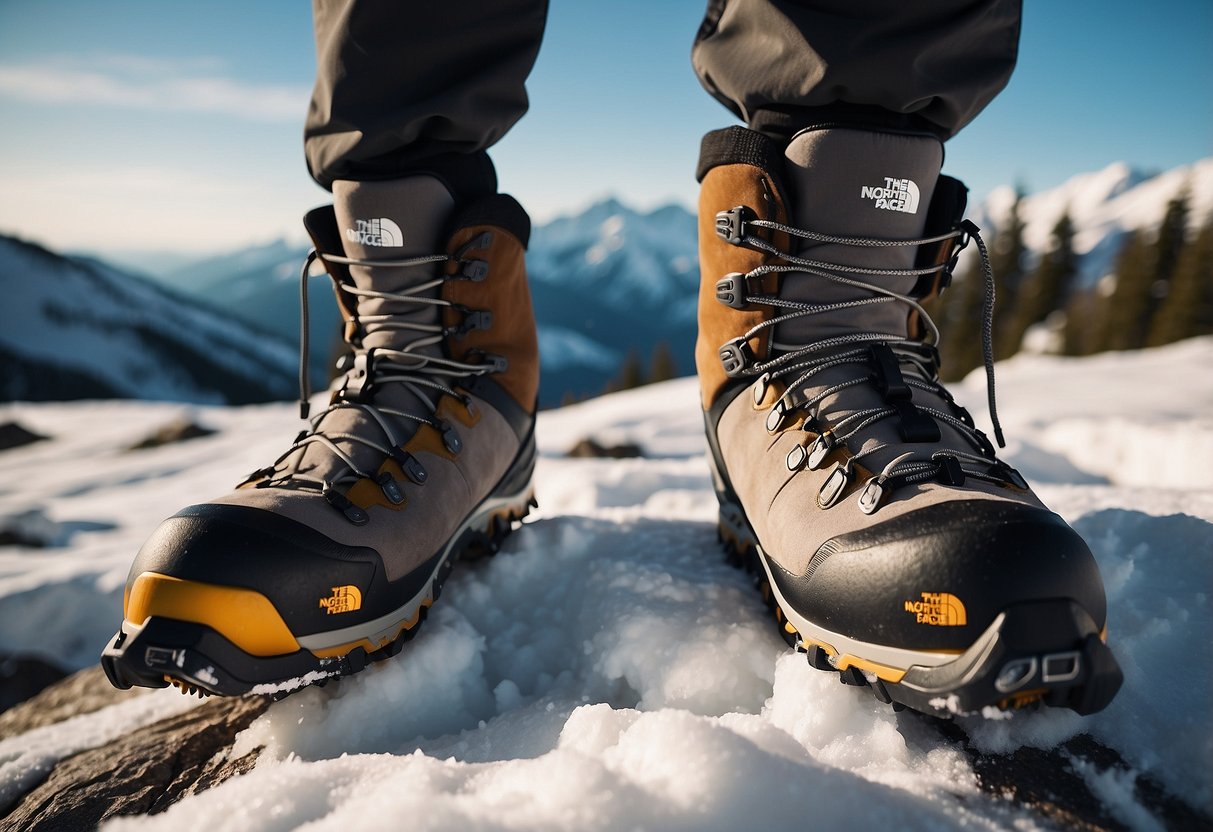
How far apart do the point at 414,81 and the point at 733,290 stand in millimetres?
717

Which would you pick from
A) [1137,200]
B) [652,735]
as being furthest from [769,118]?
[1137,200]

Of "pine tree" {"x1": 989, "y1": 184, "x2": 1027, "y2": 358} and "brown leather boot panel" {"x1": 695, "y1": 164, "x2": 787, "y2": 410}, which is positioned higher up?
"brown leather boot panel" {"x1": 695, "y1": 164, "x2": 787, "y2": 410}

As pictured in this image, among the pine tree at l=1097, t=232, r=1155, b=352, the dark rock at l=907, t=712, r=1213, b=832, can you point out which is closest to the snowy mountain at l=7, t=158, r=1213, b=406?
the pine tree at l=1097, t=232, r=1155, b=352

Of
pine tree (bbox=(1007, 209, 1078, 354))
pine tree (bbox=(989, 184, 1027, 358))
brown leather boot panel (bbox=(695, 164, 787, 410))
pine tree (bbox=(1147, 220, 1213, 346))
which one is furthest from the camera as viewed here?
pine tree (bbox=(989, 184, 1027, 358))

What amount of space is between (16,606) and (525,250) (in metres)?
2.45

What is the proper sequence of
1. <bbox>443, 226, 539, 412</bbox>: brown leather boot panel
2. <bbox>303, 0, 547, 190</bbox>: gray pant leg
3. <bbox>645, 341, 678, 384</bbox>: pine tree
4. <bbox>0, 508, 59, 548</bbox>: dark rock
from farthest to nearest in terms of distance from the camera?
<bbox>645, 341, 678, 384</bbox>: pine tree, <bbox>0, 508, 59, 548</bbox>: dark rock, <bbox>443, 226, 539, 412</bbox>: brown leather boot panel, <bbox>303, 0, 547, 190</bbox>: gray pant leg

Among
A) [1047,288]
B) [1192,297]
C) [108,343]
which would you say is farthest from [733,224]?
[108,343]

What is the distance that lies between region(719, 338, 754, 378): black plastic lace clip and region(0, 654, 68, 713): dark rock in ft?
8.39

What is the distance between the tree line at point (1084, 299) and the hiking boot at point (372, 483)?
19955mm

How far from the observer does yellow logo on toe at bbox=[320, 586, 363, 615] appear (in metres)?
0.90

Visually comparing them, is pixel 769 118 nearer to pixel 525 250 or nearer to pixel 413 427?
pixel 525 250

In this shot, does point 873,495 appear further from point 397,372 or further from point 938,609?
point 397,372

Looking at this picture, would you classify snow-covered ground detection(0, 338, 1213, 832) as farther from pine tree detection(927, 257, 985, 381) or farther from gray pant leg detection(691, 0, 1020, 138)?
pine tree detection(927, 257, 985, 381)

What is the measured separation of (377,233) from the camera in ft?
4.09
